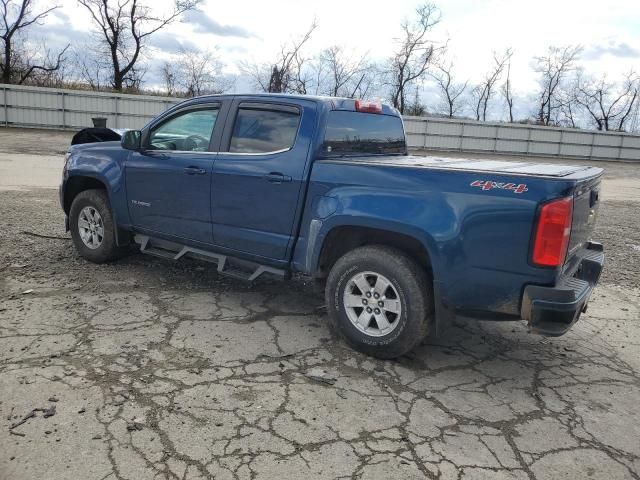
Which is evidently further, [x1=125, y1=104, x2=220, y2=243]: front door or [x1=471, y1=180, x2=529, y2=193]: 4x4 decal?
[x1=125, y1=104, x2=220, y2=243]: front door

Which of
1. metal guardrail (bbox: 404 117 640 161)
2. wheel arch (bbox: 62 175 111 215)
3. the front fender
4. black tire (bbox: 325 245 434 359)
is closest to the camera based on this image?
black tire (bbox: 325 245 434 359)

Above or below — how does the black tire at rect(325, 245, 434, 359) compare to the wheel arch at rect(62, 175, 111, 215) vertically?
below

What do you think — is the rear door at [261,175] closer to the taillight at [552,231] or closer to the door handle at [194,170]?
the door handle at [194,170]

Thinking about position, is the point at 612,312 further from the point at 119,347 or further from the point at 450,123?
the point at 450,123

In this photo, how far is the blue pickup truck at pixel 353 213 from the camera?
125 inches

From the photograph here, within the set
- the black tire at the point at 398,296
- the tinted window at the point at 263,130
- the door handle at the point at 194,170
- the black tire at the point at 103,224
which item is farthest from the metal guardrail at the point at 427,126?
the black tire at the point at 398,296

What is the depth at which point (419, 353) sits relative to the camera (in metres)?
3.98

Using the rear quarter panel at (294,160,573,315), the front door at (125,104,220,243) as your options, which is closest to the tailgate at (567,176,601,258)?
the rear quarter panel at (294,160,573,315)

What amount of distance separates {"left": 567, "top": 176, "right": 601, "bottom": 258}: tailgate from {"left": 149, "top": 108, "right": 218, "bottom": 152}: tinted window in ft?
9.75

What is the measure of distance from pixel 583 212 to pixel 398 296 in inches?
52.1

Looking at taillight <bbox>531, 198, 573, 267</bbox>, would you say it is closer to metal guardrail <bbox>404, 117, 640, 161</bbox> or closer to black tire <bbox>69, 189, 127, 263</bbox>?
black tire <bbox>69, 189, 127, 263</bbox>

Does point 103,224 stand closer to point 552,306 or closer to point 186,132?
point 186,132

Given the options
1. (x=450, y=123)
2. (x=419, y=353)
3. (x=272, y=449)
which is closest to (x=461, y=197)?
(x=419, y=353)

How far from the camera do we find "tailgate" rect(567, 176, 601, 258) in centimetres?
326
